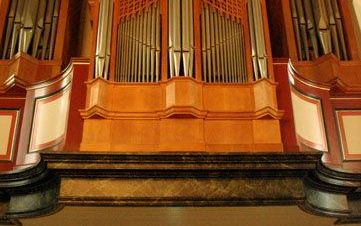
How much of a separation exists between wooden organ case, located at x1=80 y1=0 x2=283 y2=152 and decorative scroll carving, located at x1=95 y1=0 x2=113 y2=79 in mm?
13

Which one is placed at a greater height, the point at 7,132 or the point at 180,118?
the point at 7,132

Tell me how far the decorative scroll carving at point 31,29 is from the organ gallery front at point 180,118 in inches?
12.5

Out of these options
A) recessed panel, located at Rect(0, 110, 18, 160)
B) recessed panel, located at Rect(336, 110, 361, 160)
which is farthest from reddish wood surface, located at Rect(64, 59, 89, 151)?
recessed panel, located at Rect(336, 110, 361, 160)

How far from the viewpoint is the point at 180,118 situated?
7.11 meters

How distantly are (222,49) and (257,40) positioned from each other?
483mm

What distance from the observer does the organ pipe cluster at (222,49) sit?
7484 millimetres

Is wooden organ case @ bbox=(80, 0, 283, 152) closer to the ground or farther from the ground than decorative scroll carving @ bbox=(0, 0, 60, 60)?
closer to the ground

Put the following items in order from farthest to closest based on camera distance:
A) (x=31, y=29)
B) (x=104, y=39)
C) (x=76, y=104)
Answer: (x=31, y=29) → (x=104, y=39) → (x=76, y=104)

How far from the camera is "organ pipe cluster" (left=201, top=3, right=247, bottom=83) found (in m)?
7.48

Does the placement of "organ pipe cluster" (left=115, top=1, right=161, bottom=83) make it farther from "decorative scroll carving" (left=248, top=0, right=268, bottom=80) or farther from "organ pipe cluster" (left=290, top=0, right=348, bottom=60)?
"organ pipe cluster" (left=290, top=0, right=348, bottom=60)

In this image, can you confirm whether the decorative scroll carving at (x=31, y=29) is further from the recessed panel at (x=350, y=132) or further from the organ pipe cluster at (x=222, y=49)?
the recessed panel at (x=350, y=132)

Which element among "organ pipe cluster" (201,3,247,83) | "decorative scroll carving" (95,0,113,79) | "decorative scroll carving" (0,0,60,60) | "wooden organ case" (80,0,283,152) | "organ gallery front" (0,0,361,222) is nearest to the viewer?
"organ gallery front" (0,0,361,222)

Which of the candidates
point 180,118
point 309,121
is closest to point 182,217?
point 180,118

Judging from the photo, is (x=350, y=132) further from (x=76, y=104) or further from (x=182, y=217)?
(x=76, y=104)
